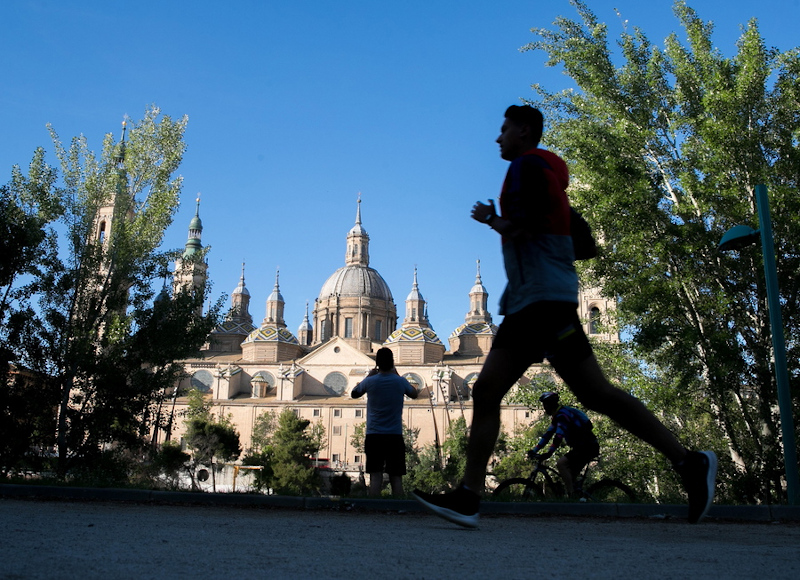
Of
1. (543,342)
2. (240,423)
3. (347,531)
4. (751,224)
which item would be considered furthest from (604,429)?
(240,423)

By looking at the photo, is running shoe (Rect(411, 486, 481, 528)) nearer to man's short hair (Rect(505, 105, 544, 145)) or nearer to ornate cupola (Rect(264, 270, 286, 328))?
man's short hair (Rect(505, 105, 544, 145))

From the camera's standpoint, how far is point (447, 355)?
69.8 meters

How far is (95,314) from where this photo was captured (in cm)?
1557

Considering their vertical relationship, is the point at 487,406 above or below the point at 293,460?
above

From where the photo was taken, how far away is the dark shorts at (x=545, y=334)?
3.14m

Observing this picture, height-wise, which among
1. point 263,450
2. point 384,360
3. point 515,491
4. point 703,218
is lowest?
point 515,491

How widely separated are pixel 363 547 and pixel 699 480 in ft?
4.97

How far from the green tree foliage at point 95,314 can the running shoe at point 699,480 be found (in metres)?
12.5

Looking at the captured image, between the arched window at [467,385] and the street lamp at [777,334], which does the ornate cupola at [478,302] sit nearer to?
the arched window at [467,385]

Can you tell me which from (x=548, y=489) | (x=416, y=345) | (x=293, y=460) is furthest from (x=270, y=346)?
(x=548, y=489)

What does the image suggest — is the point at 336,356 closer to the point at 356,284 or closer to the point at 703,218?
the point at 356,284

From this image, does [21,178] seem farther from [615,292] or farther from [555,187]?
[555,187]

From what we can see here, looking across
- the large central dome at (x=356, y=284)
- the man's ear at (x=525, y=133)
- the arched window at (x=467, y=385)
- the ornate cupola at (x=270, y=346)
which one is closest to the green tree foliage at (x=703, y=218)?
the man's ear at (x=525, y=133)

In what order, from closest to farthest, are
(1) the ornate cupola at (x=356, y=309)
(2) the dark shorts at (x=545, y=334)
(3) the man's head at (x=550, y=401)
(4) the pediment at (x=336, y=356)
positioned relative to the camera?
(2) the dark shorts at (x=545, y=334), (3) the man's head at (x=550, y=401), (4) the pediment at (x=336, y=356), (1) the ornate cupola at (x=356, y=309)
